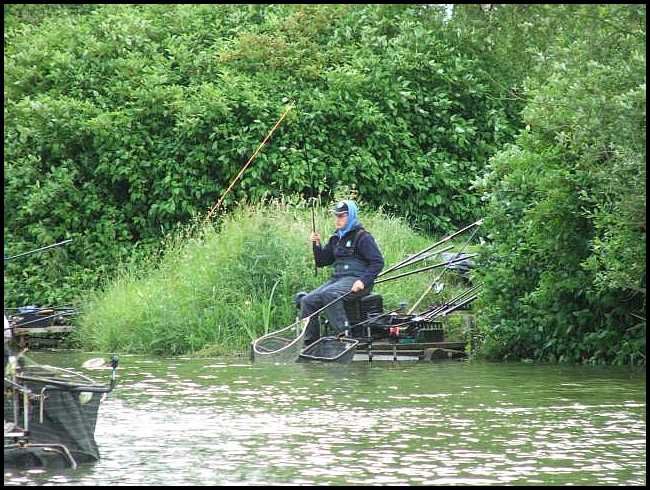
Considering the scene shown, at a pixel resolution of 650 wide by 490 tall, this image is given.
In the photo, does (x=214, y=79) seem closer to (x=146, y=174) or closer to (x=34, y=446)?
(x=146, y=174)

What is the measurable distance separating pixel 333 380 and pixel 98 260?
368 inches

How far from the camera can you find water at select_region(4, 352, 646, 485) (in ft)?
37.7

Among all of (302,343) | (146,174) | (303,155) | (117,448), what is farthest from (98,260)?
(117,448)

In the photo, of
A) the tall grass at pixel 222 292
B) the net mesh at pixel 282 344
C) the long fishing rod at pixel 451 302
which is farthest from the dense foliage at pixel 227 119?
the net mesh at pixel 282 344

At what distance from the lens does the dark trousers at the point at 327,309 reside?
21.1 metres

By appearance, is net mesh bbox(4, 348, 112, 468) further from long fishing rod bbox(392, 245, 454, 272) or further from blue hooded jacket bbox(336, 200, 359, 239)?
long fishing rod bbox(392, 245, 454, 272)

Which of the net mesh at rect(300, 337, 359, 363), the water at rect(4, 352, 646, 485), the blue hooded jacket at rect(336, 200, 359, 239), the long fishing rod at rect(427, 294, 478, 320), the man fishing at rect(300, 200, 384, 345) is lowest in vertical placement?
the water at rect(4, 352, 646, 485)

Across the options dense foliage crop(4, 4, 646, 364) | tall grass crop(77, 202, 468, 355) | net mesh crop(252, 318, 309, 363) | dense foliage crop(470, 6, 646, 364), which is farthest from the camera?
dense foliage crop(4, 4, 646, 364)

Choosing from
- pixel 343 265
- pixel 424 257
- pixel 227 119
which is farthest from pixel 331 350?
pixel 227 119

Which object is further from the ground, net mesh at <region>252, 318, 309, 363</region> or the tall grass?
the tall grass

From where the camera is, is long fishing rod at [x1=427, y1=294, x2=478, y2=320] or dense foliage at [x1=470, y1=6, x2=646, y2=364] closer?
dense foliage at [x1=470, y1=6, x2=646, y2=364]

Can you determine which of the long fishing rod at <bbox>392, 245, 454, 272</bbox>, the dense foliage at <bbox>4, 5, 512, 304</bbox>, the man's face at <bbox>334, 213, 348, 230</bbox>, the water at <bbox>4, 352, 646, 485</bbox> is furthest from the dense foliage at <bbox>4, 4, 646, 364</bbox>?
the water at <bbox>4, 352, 646, 485</bbox>

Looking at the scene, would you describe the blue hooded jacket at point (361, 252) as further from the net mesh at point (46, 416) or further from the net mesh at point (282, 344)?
the net mesh at point (46, 416)

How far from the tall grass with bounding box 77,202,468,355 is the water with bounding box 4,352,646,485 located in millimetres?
2418
